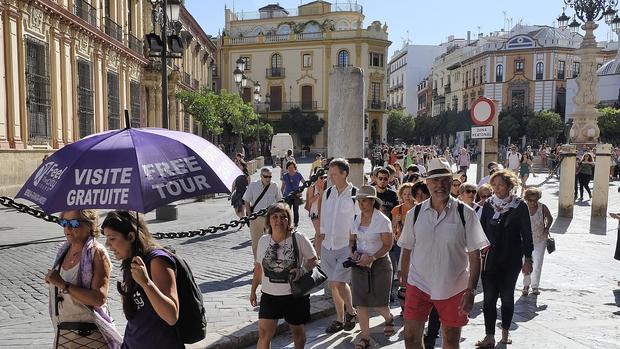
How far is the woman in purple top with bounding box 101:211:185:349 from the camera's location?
2729mm

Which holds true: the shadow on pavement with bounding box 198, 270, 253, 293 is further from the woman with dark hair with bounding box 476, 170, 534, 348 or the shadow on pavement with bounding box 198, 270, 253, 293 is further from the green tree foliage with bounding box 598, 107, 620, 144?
the green tree foliage with bounding box 598, 107, 620, 144

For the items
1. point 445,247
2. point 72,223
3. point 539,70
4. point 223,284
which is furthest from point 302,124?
point 72,223

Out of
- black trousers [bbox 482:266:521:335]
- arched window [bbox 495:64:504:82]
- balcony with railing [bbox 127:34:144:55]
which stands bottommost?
black trousers [bbox 482:266:521:335]

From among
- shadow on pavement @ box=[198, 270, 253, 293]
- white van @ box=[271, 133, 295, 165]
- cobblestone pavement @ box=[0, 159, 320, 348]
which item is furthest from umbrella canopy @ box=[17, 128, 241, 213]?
white van @ box=[271, 133, 295, 165]

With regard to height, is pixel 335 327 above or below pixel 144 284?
below

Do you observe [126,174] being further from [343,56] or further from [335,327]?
[343,56]

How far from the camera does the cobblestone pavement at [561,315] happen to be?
5.06m

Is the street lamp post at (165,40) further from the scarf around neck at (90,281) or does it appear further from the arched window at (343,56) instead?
the arched window at (343,56)

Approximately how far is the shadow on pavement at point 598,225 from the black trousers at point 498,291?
7.53 metres

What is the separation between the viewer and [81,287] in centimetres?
318

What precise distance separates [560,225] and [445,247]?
9.83 m

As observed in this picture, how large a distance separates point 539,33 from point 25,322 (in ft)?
236

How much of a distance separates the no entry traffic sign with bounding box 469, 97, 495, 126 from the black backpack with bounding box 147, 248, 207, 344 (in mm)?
7195

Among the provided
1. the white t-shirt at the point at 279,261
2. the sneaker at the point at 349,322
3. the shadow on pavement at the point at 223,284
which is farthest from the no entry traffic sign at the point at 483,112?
the white t-shirt at the point at 279,261
